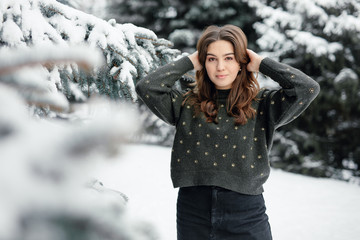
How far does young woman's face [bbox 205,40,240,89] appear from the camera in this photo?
1653 millimetres

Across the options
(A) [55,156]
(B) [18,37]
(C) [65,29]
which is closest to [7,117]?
(A) [55,156]

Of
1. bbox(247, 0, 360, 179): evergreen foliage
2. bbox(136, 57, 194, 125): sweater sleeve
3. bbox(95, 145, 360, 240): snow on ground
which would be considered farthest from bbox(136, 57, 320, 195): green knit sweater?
bbox(247, 0, 360, 179): evergreen foliage

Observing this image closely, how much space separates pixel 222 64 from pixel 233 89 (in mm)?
164

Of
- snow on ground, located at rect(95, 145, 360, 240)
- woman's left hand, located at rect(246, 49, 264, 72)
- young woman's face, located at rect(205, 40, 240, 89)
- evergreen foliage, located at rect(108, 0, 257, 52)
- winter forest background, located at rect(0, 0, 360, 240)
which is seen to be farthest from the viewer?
evergreen foliage, located at rect(108, 0, 257, 52)

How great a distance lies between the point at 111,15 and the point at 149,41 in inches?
275

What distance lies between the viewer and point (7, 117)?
424mm

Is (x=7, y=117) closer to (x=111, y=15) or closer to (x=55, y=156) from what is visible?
(x=55, y=156)

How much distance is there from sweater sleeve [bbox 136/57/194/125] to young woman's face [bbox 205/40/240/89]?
0.57ft

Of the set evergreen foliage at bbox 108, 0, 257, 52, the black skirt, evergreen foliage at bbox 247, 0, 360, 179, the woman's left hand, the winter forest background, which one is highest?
evergreen foliage at bbox 108, 0, 257, 52

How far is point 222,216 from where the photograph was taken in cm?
154

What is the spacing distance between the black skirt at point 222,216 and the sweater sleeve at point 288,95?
0.46 m

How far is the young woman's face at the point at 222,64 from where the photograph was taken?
1.65m

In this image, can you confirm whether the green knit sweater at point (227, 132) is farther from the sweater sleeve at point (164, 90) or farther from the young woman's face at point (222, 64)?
the young woman's face at point (222, 64)

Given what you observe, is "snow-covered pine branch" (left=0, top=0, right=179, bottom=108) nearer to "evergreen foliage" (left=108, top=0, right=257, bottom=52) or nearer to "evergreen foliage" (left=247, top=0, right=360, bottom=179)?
"evergreen foliage" (left=247, top=0, right=360, bottom=179)
